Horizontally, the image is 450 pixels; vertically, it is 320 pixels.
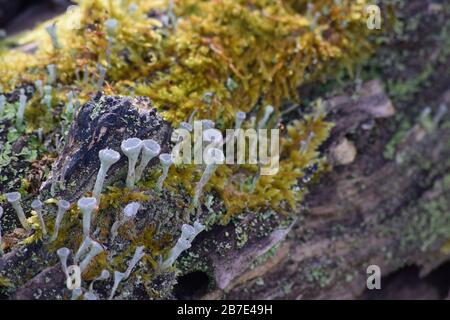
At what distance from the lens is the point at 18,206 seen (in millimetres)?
2730

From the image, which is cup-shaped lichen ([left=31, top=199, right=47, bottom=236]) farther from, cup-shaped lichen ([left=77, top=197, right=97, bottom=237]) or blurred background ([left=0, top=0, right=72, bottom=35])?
blurred background ([left=0, top=0, right=72, bottom=35])

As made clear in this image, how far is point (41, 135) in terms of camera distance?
3357mm

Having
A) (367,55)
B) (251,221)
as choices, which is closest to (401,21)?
(367,55)

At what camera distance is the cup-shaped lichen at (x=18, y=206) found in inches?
105

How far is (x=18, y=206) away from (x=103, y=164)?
1.66 ft

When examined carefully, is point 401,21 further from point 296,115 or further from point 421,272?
point 421,272

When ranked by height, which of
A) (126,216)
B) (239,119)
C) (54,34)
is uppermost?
(54,34)

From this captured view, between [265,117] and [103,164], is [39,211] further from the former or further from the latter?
[265,117]

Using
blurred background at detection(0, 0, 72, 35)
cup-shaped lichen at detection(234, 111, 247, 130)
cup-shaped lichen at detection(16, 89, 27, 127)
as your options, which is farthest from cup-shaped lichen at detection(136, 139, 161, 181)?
blurred background at detection(0, 0, 72, 35)

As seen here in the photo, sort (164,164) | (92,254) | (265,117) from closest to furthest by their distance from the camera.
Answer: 1. (92,254)
2. (164,164)
3. (265,117)

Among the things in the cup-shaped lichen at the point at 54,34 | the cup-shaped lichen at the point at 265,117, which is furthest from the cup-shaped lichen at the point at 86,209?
the cup-shaped lichen at the point at 54,34

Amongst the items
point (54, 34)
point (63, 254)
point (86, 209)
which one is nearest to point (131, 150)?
point (86, 209)
